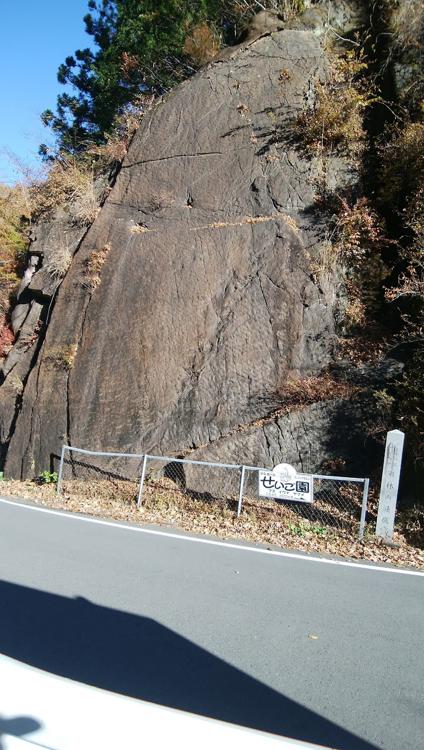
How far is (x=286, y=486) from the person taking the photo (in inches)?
370

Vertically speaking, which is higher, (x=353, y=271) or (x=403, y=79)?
(x=403, y=79)

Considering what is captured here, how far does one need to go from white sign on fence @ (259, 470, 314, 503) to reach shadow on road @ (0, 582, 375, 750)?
4859mm

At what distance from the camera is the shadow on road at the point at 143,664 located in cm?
330

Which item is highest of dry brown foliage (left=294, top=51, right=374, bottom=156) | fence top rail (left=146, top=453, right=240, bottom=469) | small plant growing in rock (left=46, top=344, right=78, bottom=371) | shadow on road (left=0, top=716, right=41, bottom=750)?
dry brown foliage (left=294, top=51, right=374, bottom=156)

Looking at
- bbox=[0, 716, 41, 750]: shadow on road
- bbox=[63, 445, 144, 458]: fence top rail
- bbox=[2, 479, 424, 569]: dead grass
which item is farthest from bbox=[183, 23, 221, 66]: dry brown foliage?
bbox=[0, 716, 41, 750]: shadow on road

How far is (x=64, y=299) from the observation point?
14219mm

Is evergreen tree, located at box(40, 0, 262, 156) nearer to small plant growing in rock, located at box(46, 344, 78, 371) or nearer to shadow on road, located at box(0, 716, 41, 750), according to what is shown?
small plant growing in rock, located at box(46, 344, 78, 371)

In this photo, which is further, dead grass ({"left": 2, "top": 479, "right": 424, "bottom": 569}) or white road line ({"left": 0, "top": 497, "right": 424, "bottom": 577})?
dead grass ({"left": 2, "top": 479, "right": 424, "bottom": 569})

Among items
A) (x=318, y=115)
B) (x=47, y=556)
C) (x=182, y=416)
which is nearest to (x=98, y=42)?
(x=318, y=115)

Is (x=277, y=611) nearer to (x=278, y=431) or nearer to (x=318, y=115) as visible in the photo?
(x=278, y=431)

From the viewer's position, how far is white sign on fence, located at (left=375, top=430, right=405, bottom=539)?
844cm

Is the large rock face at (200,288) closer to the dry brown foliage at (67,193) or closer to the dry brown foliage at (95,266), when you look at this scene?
the dry brown foliage at (95,266)

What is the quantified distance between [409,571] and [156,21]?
760 inches

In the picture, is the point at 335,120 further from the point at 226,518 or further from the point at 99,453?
the point at 226,518
